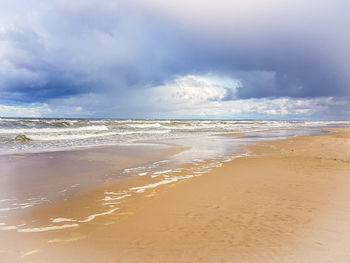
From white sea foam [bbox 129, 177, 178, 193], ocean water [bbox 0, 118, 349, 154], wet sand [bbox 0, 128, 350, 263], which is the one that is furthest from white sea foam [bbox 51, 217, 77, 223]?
ocean water [bbox 0, 118, 349, 154]

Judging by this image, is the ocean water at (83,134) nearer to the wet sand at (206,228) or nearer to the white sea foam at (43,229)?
the white sea foam at (43,229)

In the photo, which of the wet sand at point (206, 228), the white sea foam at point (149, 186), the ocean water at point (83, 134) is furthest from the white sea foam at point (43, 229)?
the ocean water at point (83, 134)

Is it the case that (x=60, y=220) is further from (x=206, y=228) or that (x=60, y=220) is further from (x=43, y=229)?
(x=206, y=228)

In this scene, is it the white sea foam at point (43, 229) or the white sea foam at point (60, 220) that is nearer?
the white sea foam at point (43, 229)

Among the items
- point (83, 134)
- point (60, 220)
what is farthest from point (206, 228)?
point (83, 134)

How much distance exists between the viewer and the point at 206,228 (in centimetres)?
415

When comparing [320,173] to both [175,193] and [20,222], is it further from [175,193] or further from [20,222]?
[20,222]

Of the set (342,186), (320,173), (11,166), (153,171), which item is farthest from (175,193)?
(11,166)

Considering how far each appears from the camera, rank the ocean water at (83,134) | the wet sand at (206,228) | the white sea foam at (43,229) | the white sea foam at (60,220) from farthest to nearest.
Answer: the ocean water at (83,134) < the white sea foam at (60,220) < the white sea foam at (43,229) < the wet sand at (206,228)

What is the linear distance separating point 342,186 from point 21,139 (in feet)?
72.2

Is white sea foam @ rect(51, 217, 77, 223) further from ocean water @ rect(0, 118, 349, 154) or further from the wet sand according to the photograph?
ocean water @ rect(0, 118, 349, 154)

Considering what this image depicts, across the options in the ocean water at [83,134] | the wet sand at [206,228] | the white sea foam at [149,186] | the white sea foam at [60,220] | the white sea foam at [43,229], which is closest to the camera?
the wet sand at [206,228]

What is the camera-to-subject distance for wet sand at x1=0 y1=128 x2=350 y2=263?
→ 333 centimetres

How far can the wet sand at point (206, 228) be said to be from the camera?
3330 mm
